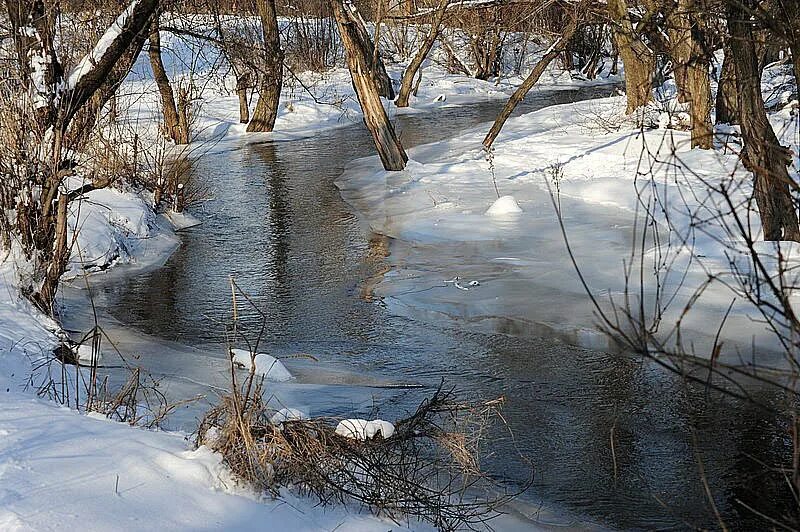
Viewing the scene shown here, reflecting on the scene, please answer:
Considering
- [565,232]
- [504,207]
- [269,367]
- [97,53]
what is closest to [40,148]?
[97,53]

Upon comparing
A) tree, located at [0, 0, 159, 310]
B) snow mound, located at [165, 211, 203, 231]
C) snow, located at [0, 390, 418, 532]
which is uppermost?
tree, located at [0, 0, 159, 310]

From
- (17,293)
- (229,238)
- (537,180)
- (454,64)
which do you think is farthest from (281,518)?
(454,64)

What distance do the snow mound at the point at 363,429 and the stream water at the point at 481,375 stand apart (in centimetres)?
87

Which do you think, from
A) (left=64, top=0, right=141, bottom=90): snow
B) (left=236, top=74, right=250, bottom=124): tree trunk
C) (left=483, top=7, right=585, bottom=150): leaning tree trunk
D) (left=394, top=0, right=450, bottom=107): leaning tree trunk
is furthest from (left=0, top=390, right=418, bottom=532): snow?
(left=236, top=74, right=250, bottom=124): tree trunk

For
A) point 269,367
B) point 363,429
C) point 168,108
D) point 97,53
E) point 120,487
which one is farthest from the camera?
point 168,108

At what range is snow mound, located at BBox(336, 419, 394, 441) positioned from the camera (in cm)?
441

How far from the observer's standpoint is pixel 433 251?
10273mm

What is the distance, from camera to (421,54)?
21922 mm

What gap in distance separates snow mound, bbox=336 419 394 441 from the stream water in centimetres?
87

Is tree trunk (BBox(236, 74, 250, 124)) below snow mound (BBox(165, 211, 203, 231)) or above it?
above

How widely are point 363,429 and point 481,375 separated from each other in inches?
92.3

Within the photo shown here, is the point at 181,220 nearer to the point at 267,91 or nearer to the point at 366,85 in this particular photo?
the point at 366,85

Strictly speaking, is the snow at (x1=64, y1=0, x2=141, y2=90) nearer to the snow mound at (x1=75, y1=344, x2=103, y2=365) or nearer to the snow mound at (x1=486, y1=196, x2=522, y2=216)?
the snow mound at (x1=75, y1=344, x2=103, y2=365)

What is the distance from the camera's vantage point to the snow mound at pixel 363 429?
441 cm
